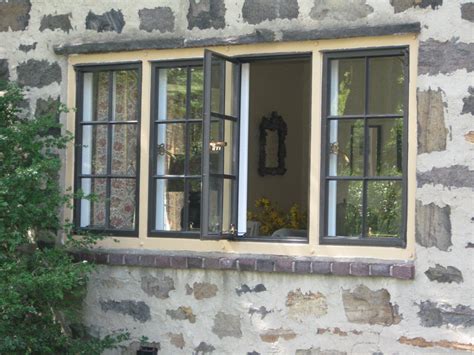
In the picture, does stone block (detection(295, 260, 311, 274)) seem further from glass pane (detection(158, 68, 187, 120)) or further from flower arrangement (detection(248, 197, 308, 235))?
flower arrangement (detection(248, 197, 308, 235))

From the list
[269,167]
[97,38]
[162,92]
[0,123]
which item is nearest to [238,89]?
[162,92]

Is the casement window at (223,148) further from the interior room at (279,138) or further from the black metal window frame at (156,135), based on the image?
the interior room at (279,138)

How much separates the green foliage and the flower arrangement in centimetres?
186

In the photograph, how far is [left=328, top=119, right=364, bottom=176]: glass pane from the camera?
7.54 m

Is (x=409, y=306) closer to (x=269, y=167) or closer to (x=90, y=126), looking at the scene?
(x=90, y=126)

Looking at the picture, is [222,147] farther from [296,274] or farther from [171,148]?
[296,274]

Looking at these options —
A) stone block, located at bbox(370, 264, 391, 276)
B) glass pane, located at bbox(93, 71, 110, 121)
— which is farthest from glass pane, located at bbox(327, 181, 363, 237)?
glass pane, located at bbox(93, 71, 110, 121)

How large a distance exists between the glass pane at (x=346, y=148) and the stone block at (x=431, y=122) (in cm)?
44

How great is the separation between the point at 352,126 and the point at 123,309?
7.01 feet

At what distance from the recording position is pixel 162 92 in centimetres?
828

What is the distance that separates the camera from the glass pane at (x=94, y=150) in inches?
337

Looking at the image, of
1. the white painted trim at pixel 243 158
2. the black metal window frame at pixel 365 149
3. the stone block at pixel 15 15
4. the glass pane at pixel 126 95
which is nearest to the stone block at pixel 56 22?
the stone block at pixel 15 15

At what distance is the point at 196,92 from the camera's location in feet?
26.7

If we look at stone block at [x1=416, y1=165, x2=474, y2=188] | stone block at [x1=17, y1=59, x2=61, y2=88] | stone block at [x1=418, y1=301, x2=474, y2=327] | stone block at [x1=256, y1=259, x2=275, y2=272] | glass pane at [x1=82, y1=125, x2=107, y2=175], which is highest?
stone block at [x1=17, y1=59, x2=61, y2=88]
